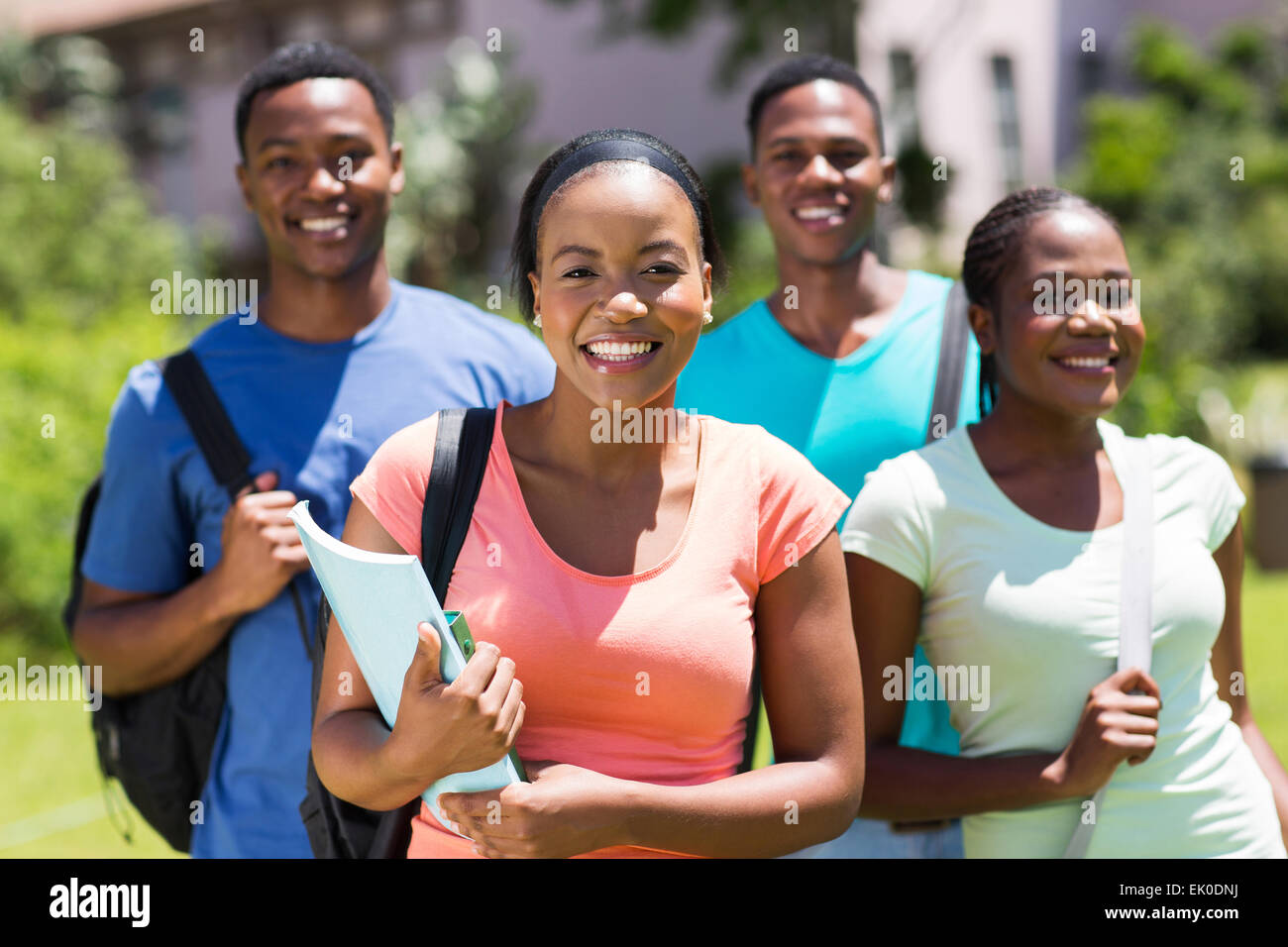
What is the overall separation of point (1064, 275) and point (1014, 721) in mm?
893

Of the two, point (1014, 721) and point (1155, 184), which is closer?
point (1014, 721)

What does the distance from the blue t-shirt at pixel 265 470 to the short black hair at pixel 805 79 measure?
3.58ft

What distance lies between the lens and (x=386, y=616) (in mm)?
1893

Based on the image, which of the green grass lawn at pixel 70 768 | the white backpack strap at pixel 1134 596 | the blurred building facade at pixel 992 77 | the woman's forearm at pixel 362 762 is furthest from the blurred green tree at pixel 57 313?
the blurred building facade at pixel 992 77

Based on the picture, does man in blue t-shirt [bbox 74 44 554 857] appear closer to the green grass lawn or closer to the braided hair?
the braided hair

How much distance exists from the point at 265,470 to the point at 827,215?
153 cm

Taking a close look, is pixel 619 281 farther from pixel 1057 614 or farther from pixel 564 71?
A: pixel 564 71

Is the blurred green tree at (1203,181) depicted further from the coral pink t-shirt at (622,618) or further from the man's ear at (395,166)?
the coral pink t-shirt at (622,618)

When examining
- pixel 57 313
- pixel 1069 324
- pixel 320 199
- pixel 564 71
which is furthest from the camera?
pixel 564 71

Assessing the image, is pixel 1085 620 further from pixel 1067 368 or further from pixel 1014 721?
pixel 1067 368

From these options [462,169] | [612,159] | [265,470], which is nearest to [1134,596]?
[612,159]

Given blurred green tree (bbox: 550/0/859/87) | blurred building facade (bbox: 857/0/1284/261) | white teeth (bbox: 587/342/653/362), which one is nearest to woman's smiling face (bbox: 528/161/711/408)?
white teeth (bbox: 587/342/653/362)
